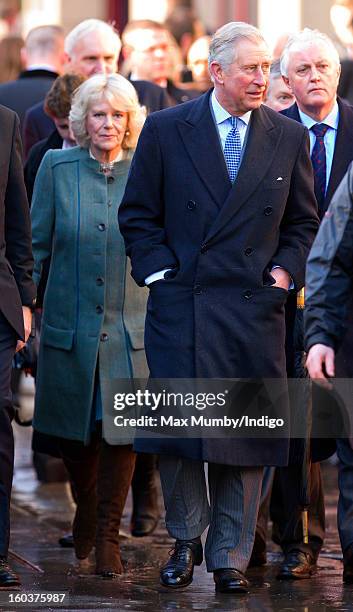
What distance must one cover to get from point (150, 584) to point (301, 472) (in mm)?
821

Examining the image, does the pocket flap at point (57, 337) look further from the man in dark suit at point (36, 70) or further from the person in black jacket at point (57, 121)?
the man in dark suit at point (36, 70)

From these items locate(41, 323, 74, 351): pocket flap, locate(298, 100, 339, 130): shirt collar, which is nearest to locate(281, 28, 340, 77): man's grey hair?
locate(298, 100, 339, 130): shirt collar

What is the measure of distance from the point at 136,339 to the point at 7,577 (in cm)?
137

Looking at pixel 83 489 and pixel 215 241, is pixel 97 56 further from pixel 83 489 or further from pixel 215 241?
pixel 215 241

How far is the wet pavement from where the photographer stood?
24.9 ft

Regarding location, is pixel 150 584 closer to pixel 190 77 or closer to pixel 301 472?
pixel 301 472

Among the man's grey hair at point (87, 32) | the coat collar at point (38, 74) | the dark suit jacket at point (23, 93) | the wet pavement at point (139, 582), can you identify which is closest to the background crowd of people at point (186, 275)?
the wet pavement at point (139, 582)

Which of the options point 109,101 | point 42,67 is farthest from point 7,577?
point 42,67

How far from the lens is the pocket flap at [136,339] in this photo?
870 cm

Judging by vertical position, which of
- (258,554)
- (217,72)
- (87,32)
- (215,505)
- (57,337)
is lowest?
(258,554)

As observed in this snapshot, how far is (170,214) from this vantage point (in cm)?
801

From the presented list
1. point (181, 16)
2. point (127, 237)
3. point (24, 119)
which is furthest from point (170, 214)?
point (181, 16)

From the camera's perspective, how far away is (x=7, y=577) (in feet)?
25.8

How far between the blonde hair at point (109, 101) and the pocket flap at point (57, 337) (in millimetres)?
842
